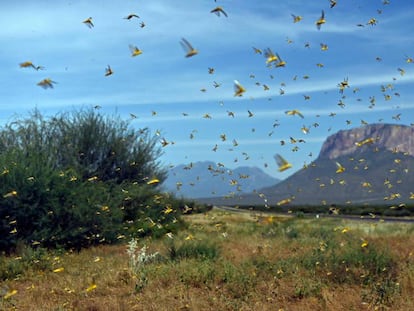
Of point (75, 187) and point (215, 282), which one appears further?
point (75, 187)

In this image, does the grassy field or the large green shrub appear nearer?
the grassy field

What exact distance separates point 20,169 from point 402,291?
1786cm

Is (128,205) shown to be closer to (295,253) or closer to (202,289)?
(295,253)

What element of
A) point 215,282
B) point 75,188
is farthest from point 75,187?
point 215,282

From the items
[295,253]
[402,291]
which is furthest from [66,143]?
[402,291]

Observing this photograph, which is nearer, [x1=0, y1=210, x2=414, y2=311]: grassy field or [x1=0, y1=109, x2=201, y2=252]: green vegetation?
[x1=0, y1=210, x2=414, y2=311]: grassy field

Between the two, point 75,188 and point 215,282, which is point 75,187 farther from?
point 215,282

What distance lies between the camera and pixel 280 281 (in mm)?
14227

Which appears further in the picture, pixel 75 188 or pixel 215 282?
pixel 75 188

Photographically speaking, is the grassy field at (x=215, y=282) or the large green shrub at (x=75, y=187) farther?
the large green shrub at (x=75, y=187)

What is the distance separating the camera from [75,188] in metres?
26.5

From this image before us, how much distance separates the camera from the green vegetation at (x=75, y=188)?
79.9 feet

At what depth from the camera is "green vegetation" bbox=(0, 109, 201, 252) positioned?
2434cm

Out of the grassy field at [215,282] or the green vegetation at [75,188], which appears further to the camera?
the green vegetation at [75,188]
